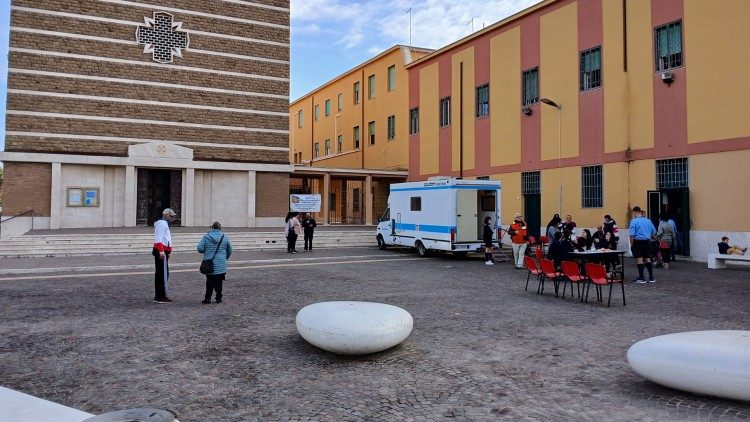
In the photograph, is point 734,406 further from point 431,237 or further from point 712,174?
Result: point 712,174

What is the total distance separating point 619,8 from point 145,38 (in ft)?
82.6

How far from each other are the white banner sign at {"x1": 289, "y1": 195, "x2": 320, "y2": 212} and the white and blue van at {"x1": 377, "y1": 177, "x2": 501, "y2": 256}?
34.9 feet

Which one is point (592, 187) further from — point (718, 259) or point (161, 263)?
point (161, 263)

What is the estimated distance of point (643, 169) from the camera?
2089cm

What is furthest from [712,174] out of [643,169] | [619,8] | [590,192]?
[619,8]

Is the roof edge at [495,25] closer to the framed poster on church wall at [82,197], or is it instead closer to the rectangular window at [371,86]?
the rectangular window at [371,86]

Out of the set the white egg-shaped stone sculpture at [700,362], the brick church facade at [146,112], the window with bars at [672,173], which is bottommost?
the white egg-shaped stone sculpture at [700,362]

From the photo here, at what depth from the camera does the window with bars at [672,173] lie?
19589mm

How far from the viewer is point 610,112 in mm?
22125

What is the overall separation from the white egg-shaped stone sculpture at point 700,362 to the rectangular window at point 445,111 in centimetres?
2717

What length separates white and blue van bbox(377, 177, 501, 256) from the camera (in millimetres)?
19031

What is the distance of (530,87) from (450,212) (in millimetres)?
11024

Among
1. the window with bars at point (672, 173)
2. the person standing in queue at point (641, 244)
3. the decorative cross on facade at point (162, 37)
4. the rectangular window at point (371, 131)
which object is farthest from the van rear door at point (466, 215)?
the rectangular window at point (371, 131)

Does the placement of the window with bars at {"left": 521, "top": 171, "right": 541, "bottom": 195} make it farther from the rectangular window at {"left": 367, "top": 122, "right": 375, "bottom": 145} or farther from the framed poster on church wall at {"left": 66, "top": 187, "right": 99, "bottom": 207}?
the framed poster on church wall at {"left": 66, "top": 187, "right": 99, "bottom": 207}
